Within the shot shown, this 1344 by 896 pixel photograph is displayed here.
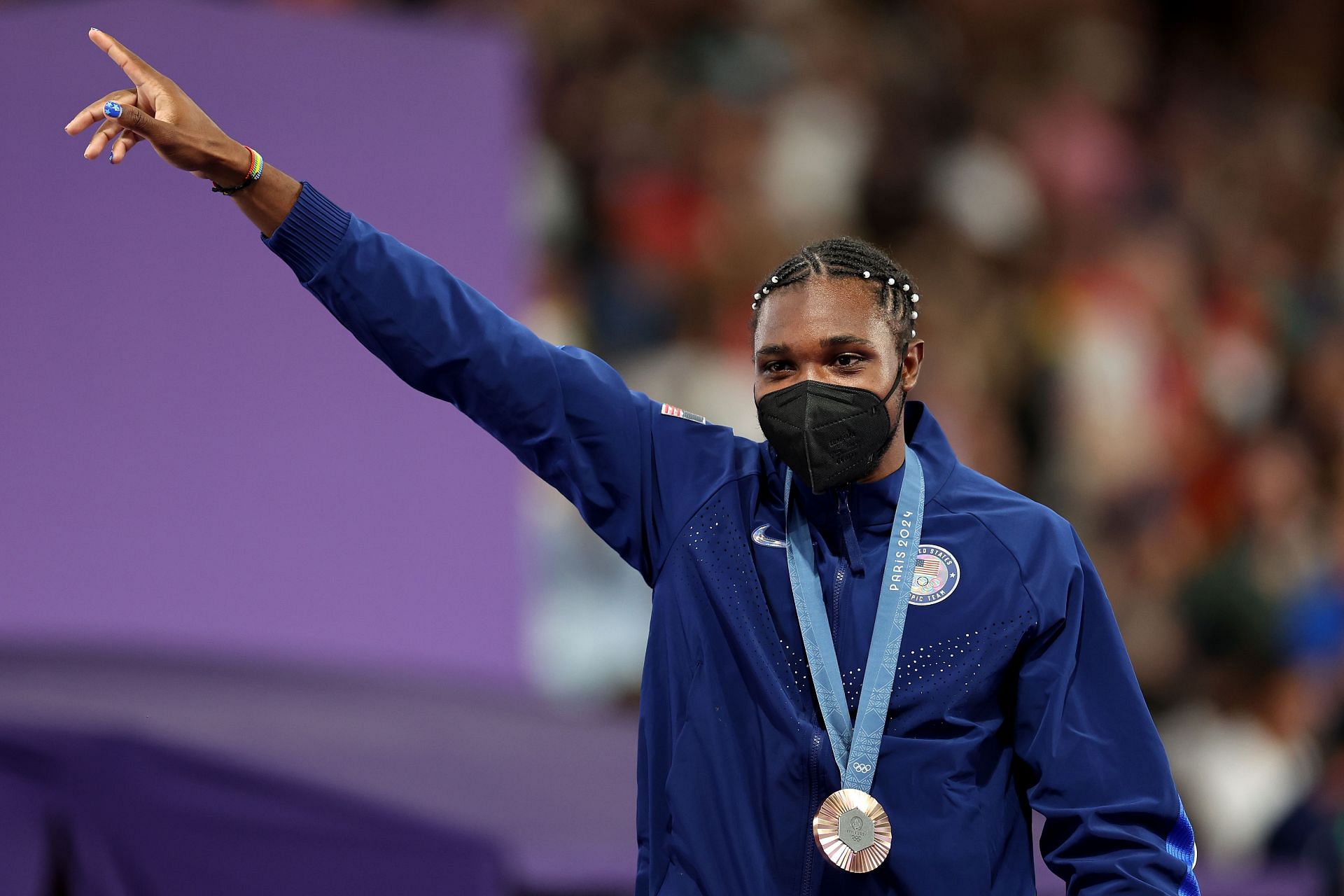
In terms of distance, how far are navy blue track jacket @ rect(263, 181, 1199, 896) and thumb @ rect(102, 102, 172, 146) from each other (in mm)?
209

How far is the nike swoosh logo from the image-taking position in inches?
108

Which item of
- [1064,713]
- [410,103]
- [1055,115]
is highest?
[1055,115]

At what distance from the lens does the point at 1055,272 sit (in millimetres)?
9211

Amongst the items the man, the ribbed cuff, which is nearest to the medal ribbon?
the man

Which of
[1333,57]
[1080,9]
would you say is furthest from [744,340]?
[1333,57]

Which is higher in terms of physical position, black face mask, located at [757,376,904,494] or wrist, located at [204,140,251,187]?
wrist, located at [204,140,251,187]

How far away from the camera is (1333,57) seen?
1203 centimetres

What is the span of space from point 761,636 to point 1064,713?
442 mm

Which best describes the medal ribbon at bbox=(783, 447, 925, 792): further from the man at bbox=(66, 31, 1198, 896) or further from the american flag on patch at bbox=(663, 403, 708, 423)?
the american flag on patch at bbox=(663, 403, 708, 423)

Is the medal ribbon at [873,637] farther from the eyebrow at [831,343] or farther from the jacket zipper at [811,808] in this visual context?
the eyebrow at [831,343]

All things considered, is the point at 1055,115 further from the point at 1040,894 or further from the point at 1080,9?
the point at 1040,894

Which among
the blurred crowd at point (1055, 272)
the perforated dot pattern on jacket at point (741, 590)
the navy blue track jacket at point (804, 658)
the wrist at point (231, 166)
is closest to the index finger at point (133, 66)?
the wrist at point (231, 166)


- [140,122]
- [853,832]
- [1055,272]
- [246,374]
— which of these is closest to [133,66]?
[140,122]

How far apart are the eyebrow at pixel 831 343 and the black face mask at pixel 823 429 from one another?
0.06 m
